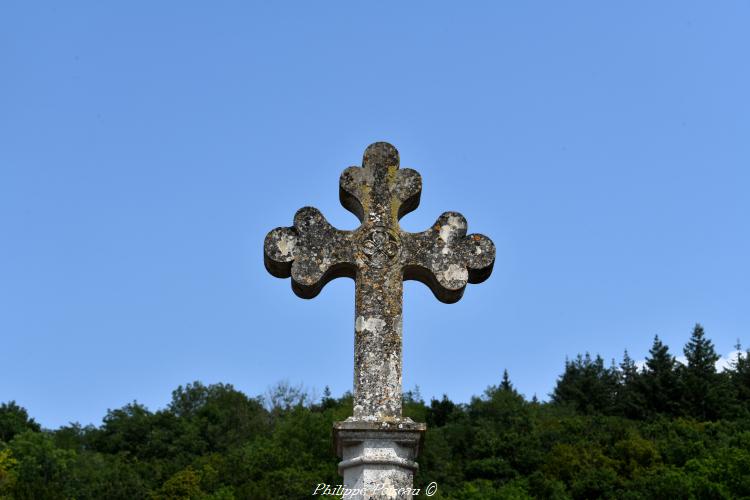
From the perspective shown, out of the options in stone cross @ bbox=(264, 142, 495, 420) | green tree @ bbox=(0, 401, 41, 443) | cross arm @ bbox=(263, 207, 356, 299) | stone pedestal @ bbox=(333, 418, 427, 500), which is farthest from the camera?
green tree @ bbox=(0, 401, 41, 443)

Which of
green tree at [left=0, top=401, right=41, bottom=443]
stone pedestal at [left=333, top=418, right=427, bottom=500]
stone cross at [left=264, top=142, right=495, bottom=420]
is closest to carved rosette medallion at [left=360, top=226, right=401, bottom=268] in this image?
stone cross at [left=264, top=142, right=495, bottom=420]

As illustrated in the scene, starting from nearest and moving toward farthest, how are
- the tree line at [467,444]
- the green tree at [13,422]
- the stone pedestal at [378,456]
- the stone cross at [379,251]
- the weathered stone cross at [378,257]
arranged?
the stone pedestal at [378,456], the weathered stone cross at [378,257], the stone cross at [379,251], the tree line at [467,444], the green tree at [13,422]

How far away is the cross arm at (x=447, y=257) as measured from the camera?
820 centimetres

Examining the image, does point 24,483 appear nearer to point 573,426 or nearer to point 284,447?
point 284,447

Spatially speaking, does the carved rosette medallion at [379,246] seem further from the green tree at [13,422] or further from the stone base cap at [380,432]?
the green tree at [13,422]

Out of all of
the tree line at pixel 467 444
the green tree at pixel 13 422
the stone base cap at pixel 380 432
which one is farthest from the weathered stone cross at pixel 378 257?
the green tree at pixel 13 422

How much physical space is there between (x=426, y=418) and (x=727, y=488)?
3454cm

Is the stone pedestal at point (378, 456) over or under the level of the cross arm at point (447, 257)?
under

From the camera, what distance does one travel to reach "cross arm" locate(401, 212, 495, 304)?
8.20 meters

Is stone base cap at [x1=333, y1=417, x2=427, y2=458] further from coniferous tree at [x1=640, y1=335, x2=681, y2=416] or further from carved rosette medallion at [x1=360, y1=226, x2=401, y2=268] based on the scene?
coniferous tree at [x1=640, y1=335, x2=681, y2=416]

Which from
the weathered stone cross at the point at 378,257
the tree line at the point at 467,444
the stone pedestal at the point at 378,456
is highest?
the tree line at the point at 467,444

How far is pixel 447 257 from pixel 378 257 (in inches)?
20.8

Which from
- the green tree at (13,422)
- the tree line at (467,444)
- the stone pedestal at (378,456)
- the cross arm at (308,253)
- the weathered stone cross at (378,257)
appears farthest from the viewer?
the green tree at (13,422)

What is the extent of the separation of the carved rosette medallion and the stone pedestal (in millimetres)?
1294
